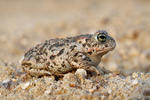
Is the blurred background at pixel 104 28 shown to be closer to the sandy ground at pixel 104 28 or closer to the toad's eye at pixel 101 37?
the sandy ground at pixel 104 28

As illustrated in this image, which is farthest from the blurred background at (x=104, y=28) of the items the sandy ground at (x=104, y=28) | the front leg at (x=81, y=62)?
the front leg at (x=81, y=62)

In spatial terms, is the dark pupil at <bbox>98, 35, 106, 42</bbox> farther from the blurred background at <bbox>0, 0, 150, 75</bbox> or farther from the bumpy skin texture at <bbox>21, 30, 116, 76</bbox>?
the blurred background at <bbox>0, 0, 150, 75</bbox>

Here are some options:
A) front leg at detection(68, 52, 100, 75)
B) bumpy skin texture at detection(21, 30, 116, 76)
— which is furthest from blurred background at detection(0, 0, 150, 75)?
front leg at detection(68, 52, 100, 75)

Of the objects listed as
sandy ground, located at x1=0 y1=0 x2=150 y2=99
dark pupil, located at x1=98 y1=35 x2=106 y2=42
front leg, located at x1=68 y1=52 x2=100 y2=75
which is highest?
sandy ground, located at x1=0 y1=0 x2=150 y2=99

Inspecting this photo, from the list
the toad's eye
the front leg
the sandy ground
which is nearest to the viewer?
the front leg

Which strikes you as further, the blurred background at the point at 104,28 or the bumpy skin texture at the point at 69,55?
the blurred background at the point at 104,28

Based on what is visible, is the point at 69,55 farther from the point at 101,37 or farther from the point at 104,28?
the point at 104,28

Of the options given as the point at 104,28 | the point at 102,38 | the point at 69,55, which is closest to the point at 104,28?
the point at 104,28
